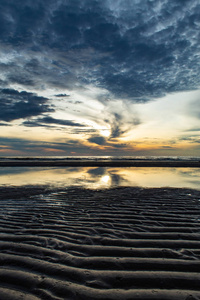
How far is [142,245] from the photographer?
3.71 metres

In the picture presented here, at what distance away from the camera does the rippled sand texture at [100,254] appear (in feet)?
8.26

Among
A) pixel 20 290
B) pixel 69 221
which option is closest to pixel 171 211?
pixel 69 221

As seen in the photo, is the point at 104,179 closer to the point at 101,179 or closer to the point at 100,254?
the point at 101,179

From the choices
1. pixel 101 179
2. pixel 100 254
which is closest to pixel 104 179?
pixel 101 179

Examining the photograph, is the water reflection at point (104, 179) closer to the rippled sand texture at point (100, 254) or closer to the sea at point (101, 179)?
the sea at point (101, 179)

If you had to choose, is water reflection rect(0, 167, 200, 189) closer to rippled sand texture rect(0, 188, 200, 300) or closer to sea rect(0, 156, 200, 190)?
sea rect(0, 156, 200, 190)

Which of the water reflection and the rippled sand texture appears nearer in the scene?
the rippled sand texture

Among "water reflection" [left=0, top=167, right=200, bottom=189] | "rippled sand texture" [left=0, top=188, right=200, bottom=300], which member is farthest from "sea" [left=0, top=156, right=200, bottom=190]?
"rippled sand texture" [left=0, top=188, right=200, bottom=300]

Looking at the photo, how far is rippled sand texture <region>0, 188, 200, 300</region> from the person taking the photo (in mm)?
2518

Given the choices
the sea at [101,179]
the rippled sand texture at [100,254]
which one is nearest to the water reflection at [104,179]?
the sea at [101,179]

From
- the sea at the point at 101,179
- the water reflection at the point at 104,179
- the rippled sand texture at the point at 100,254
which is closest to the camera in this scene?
the rippled sand texture at the point at 100,254

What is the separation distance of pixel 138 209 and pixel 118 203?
108 centimetres

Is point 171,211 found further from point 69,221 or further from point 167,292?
point 167,292

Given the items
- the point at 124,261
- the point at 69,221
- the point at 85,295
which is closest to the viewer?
the point at 85,295
